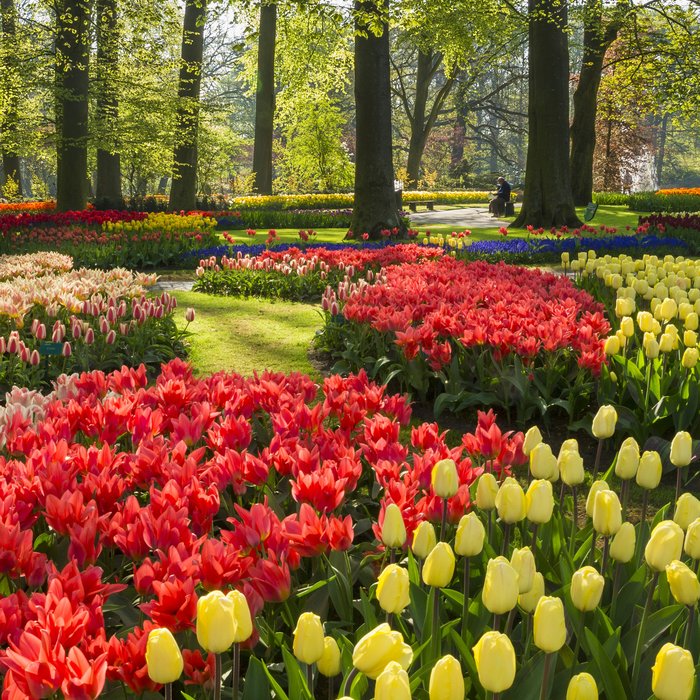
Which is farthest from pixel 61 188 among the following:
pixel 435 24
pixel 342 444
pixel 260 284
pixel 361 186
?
pixel 342 444

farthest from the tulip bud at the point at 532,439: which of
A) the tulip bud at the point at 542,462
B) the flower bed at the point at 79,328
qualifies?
the flower bed at the point at 79,328

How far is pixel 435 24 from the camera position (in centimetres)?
2236

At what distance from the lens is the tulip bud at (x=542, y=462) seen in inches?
82.9

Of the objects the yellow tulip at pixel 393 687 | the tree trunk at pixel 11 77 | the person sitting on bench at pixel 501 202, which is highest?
the tree trunk at pixel 11 77

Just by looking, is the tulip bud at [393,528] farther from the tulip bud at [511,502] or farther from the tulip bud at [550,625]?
the tulip bud at [550,625]

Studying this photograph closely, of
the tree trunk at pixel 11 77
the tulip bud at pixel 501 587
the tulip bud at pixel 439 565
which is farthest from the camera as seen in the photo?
the tree trunk at pixel 11 77

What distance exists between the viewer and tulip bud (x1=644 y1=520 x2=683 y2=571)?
1.57 meters

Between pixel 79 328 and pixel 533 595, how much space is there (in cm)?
421

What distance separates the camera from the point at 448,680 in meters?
1.13

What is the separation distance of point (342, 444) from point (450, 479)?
0.69 meters

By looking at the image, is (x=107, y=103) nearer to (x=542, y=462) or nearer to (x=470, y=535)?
(x=542, y=462)

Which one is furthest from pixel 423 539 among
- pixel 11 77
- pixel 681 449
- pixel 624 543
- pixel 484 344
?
pixel 11 77

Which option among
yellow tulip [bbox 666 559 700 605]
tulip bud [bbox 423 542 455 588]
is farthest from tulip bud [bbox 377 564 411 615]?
yellow tulip [bbox 666 559 700 605]

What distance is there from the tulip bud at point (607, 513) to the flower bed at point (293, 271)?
753 cm
